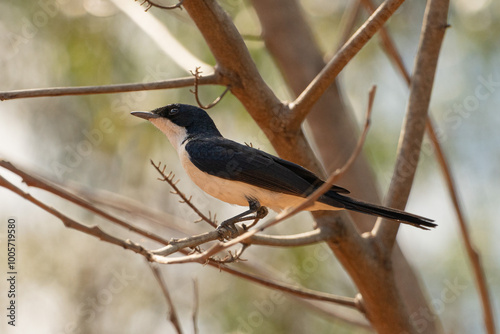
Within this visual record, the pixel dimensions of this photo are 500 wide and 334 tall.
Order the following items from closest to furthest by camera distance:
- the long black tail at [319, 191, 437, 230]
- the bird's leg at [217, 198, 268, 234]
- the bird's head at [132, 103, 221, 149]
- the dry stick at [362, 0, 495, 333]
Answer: the long black tail at [319, 191, 437, 230], the bird's leg at [217, 198, 268, 234], the dry stick at [362, 0, 495, 333], the bird's head at [132, 103, 221, 149]

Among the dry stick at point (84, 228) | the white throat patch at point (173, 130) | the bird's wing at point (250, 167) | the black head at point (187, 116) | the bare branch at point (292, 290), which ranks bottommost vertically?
the dry stick at point (84, 228)

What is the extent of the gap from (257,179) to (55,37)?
17.4 ft

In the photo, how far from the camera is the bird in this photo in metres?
3.84

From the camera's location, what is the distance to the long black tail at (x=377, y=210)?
356 cm

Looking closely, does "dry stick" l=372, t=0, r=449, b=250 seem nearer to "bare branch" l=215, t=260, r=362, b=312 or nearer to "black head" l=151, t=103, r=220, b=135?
"bare branch" l=215, t=260, r=362, b=312

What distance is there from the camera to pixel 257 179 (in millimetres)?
4129

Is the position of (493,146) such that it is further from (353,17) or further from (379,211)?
(379,211)

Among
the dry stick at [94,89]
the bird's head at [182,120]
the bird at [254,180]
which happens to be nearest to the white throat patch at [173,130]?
the bird's head at [182,120]

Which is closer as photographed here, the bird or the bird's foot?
the bird's foot

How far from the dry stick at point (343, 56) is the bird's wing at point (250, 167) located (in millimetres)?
380

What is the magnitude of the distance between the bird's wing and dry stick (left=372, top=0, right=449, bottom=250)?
478 millimetres

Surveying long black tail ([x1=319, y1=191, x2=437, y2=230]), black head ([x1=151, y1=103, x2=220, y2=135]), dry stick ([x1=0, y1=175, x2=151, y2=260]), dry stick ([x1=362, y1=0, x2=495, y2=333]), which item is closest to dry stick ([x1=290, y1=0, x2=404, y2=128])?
long black tail ([x1=319, y1=191, x2=437, y2=230])

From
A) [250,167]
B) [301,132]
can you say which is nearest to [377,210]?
[301,132]

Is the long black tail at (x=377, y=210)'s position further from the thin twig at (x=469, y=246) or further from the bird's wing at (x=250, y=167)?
the thin twig at (x=469, y=246)
